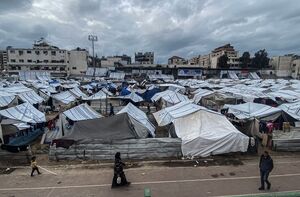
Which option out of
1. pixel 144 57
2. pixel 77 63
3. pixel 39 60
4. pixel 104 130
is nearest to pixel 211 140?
pixel 104 130

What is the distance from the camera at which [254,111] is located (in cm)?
2103

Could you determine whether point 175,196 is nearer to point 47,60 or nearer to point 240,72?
point 240,72

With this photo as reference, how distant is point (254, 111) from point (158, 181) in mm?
11960

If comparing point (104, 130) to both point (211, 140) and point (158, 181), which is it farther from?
point (211, 140)

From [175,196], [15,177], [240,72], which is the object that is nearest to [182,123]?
[175,196]

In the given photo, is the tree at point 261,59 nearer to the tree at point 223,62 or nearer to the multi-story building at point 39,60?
the tree at point 223,62

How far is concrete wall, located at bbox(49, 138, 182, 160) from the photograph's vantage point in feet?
49.4

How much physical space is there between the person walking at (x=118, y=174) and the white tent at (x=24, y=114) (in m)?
11.4

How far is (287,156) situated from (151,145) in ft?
25.3

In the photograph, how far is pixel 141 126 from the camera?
18141mm

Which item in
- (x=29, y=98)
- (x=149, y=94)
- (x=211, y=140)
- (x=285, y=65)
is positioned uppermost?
(x=285, y=65)

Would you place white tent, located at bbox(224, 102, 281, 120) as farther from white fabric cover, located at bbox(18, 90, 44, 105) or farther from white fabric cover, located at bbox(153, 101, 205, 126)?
white fabric cover, located at bbox(18, 90, 44, 105)

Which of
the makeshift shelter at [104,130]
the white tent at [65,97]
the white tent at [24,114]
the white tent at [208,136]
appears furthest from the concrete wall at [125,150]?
the white tent at [65,97]

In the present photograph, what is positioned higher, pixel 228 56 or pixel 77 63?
pixel 228 56
